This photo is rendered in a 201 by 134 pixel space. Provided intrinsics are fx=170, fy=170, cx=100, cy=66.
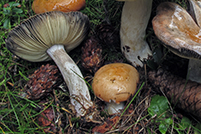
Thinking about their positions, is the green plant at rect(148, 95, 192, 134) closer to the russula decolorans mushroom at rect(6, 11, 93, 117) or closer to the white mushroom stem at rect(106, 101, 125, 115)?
the white mushroom stem at rect(106, 101, 125, 115)

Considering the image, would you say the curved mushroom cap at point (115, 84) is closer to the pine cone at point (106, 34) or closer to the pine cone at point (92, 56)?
the pine cone at point (92, 56)

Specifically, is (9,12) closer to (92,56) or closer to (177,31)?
(92,56)

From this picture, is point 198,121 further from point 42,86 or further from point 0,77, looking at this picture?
point 0,77

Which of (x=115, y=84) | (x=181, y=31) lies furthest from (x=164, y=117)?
(x=181, y=31)

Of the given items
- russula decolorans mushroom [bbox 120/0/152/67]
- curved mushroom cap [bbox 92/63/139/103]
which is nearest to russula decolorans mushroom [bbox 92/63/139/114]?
curved mushroom cap [bbox 92/63/139/103]

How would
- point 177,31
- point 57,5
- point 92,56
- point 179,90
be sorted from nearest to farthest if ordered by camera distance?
1. point 177,31
2. point 179,90
3. point 57,5
4. point 92,56

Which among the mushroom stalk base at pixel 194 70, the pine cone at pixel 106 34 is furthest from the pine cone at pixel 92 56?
the mushroom stalk base at pixel 194 70

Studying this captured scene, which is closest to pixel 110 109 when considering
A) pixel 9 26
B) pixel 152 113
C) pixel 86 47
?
pixel 152 113
